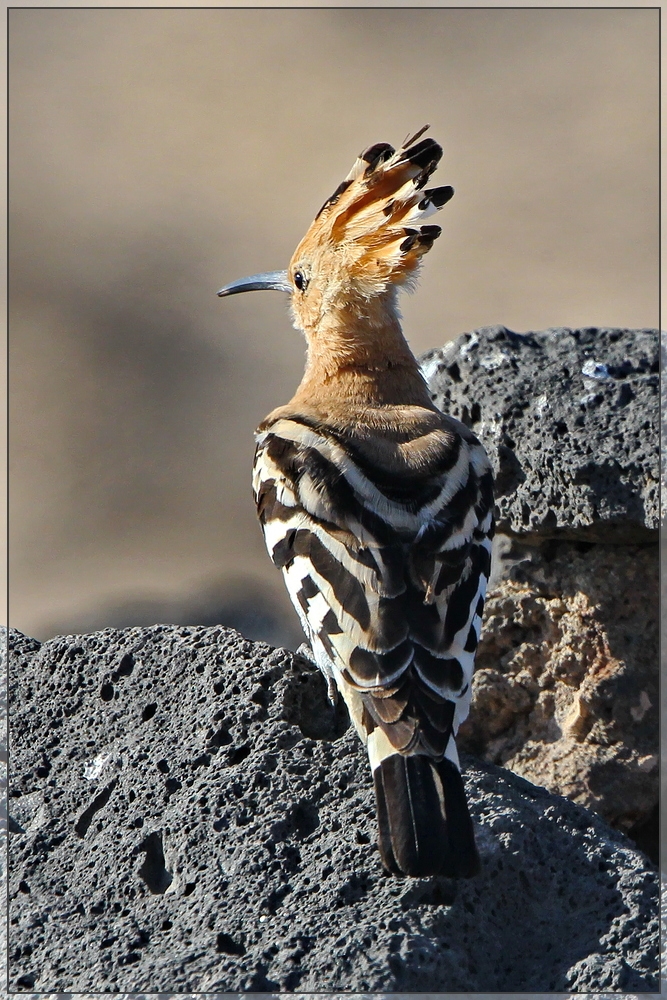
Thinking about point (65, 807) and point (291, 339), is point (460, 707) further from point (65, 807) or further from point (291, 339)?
point (291, 339)

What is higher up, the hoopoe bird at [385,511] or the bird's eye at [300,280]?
the bird's eye at [300,280]

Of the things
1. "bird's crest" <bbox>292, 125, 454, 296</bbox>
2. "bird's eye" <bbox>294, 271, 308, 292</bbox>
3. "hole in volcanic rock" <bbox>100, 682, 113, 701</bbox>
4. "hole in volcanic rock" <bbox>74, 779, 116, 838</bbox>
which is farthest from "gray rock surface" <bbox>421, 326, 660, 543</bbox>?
"hole in volcanic rock" <bbox>74, 779, 116, 838</bbox>

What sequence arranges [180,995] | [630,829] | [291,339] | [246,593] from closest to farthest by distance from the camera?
[180,995], [630,829], [246,593], [291,339]

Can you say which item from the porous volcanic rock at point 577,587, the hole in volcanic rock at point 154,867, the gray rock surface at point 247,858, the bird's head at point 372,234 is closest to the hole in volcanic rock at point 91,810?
the gray rock surface at point 247,858

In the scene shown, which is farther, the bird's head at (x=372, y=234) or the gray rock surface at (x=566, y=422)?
the bird's head at (x=372, y=234)

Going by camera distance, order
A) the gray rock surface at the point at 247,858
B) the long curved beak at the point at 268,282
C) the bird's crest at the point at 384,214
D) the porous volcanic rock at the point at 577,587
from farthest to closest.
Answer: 1. the long curved beak at the point at 268,282
2. the bird's crest at the point at 384,214
3. the porous volcanic rock at the point at 577,587
4. the gray rock surface at the point at 247,858

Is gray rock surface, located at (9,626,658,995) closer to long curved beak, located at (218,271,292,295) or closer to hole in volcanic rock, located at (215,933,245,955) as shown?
hole in volcanic rock, located at (215,933,245,955)

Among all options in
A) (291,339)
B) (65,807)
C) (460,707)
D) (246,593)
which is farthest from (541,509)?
(291,339)

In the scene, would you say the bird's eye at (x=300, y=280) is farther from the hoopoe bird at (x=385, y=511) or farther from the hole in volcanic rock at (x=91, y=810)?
the hole in volcanic rock at (x=91, y=810)
